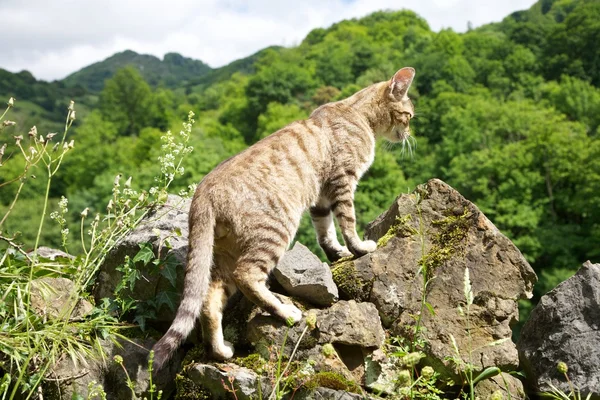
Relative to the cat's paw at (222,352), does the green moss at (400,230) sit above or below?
above

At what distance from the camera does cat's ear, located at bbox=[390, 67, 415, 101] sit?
576cm

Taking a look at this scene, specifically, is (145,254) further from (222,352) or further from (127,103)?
(127,103)

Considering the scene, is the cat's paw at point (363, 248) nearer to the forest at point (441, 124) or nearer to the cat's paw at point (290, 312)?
the cat's paw at point (290, 312)

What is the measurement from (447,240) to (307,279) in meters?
1.22

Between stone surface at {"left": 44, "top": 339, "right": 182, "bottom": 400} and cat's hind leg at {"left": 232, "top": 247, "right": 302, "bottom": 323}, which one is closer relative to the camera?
stone surface at {"left": 44, "top": 339, "right": 182, "bottom": 400}

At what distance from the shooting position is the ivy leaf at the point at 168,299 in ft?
14.3

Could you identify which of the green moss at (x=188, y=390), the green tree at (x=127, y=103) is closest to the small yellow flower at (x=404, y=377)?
the green moss at (x=188, y=390)

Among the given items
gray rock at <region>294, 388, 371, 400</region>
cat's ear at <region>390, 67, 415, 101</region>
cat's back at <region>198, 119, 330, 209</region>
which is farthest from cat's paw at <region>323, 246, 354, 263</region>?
cat's ear at <region>390, 67, 415, 101</region>

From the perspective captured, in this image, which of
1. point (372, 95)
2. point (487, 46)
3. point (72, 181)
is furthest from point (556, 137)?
point (72, 181)

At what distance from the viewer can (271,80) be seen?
6494 cm

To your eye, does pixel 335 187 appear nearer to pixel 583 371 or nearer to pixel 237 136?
pixel 583 371

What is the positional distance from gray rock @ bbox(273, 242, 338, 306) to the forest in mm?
7132

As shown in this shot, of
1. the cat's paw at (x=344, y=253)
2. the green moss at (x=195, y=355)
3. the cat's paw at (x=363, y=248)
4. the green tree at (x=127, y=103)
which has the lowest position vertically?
the green moss at (x=195, y=355)

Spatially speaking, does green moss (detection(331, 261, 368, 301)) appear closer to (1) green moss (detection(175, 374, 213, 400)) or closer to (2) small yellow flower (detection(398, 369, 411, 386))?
(1) green moss (detection(175, 374, 213, 400))
